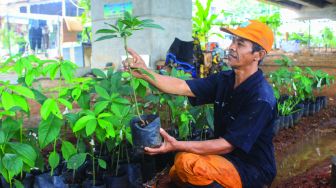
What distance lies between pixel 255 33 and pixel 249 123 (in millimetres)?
527

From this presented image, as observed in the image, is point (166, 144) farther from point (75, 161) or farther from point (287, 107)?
point (287, 107)

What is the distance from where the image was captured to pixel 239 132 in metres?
1.96

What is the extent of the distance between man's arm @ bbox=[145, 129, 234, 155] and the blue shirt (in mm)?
46

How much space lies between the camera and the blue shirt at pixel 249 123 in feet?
6.45

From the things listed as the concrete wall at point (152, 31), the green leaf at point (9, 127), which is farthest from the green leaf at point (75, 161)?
the concrete wall at point (152, 31)

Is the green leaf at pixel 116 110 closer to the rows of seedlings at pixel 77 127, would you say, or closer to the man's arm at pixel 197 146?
the rows of seedlings at pixel 77 127

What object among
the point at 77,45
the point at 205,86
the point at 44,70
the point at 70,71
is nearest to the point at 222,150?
the point at 205,86

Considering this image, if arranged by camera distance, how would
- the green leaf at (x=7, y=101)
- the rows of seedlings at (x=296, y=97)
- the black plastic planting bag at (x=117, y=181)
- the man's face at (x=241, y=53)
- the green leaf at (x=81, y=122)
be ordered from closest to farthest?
the green leaf at (x=7, y=101), the green leaf at (x=81, y=122), the man's face at (x=241, y=53), the black plastic planting bag at (x=117, y=181), the rows of seedlings at (x=296, y=97)

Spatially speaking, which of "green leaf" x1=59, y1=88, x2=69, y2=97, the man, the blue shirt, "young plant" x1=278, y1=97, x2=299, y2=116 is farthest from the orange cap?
"young plant" x1=278, y1=97, x2=299, y2=116

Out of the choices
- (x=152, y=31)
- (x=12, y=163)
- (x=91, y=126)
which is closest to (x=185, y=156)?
(x=91, y=126)

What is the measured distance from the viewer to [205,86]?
2459 mm

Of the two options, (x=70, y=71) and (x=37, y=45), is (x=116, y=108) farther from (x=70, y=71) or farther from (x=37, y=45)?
(x=37, y=45)

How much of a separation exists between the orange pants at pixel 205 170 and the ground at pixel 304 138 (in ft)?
1.12

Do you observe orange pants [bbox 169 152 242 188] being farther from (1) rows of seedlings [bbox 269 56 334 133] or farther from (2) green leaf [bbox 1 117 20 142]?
(1) rows of seedlings [bbox 269 56 334 133]
